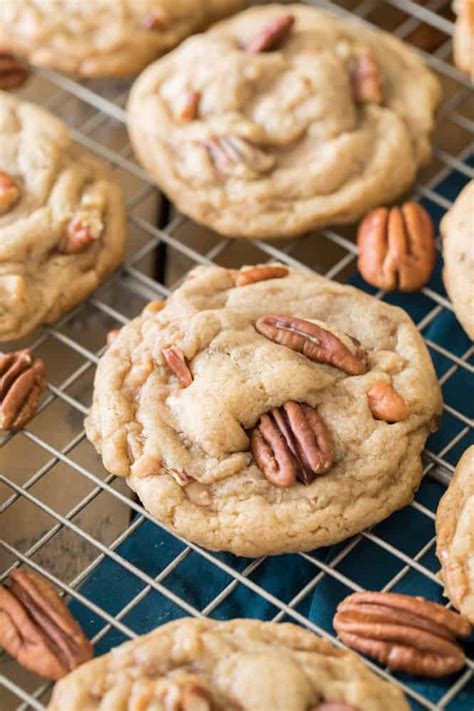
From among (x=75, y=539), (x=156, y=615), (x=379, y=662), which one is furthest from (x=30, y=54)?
(x=379, y=662)

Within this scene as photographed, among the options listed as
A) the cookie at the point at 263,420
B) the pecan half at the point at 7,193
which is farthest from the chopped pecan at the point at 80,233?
the cookie at the point at 263,420

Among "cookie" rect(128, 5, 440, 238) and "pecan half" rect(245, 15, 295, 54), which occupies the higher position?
"pecan half" rect(245, 15, 295, 54)

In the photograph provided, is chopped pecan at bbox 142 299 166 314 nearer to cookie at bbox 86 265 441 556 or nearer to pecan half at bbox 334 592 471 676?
cookie at bbox 86 265 441 556

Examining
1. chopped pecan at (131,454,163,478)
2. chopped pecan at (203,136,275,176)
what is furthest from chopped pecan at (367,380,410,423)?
chopped pecan at (203,136,275,176)

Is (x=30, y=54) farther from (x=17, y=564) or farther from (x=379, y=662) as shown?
(x=379, y=662)

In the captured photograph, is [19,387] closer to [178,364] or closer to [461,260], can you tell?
[178,364]

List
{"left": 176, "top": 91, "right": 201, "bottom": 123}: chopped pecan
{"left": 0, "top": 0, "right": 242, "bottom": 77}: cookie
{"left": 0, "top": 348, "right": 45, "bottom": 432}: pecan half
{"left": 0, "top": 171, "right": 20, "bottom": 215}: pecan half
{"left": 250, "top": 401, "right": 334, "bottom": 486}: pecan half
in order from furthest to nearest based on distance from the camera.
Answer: {"left": 0, "top": 0, "right": 242, "bottom": 77}: cookie < {"left": 176, "top": 91, "right": 201, "bottom": 123}: chopped pecan < {"left": 0, "top": 171, "right": 20, "bottom": 215}: pecan half < {"left": 0, "top": 348, "right": 45, "bottom": 432}: pecan half < {"left": 250, "top": 401, "right": 334, "bottom": 486}: pecan half

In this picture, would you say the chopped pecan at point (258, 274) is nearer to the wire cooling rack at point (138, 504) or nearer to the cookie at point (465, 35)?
the wire cooling rack at point (138, 504)
